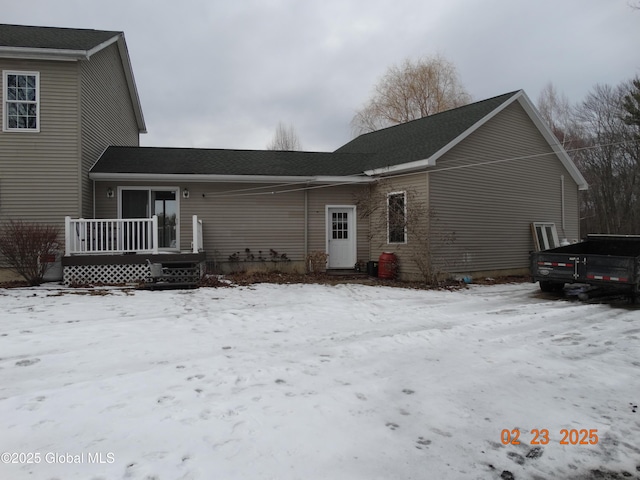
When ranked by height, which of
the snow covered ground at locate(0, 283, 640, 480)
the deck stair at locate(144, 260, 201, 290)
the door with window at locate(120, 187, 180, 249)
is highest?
the door with window at locate(120, 187, 180, 249)

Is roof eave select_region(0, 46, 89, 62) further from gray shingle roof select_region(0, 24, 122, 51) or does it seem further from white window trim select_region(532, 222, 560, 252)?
white window trim select_region(532, 222, 560, 252)

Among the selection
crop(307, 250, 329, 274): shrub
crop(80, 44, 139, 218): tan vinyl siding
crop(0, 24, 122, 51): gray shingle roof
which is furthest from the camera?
crop(307, 250, 329, 274): shrub

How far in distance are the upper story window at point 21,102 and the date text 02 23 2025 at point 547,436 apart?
40.5 ft

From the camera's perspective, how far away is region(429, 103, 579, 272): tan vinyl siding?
39.7 feet

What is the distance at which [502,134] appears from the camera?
13.4m

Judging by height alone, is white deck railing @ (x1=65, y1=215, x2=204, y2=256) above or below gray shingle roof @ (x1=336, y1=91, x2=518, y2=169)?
below

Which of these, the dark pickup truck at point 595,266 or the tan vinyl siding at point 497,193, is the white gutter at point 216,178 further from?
the dark pickup truck at point 595,266

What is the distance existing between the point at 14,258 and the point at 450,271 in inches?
450

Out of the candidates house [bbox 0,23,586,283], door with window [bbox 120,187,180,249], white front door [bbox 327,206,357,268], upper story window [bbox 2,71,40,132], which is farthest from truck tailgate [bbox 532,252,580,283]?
upper story window [bbox 2,71,40,132]

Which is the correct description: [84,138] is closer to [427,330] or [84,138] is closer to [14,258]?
[14,258]

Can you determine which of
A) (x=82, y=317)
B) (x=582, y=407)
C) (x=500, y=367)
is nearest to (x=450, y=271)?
(x=500, y=367)

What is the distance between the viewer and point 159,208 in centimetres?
1242

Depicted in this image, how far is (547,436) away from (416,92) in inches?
1097

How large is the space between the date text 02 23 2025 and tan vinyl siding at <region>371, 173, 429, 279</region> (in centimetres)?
865
